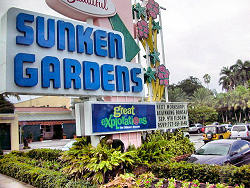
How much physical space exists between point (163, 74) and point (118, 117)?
5.28 m

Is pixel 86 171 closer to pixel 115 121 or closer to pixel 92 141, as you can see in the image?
pixel 92 141

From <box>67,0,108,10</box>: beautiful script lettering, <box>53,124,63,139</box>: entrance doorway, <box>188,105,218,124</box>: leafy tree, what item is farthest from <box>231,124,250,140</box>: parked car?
<box>53,124,63,139</box>: entrance doorway

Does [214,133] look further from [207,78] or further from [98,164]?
[207,78]

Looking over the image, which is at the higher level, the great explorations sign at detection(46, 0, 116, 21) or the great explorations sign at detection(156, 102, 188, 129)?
the great explorations sign at detection(46, 0, 116, 21)

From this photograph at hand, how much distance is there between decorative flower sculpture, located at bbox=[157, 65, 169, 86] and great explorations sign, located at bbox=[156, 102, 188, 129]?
170cm

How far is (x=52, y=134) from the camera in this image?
40.7 metres

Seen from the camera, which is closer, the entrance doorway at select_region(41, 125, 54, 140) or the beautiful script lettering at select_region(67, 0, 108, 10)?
the beautiful script lettering at select_region(67, 0, 108, 10)

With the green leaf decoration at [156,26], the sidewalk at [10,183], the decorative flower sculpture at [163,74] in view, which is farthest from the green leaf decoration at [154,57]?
the sidewalk at [10,183]

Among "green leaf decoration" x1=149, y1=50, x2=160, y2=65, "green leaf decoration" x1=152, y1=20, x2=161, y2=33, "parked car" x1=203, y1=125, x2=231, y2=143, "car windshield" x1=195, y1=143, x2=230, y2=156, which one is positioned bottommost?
"parked car" x1=203, y1=125, x2=231, y2=143

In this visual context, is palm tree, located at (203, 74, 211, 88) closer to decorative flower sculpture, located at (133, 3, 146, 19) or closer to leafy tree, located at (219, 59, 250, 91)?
leafy tree, located at (219, 59, 250, 91)

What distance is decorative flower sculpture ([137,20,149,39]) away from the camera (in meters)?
13.1

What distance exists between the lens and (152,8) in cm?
1448

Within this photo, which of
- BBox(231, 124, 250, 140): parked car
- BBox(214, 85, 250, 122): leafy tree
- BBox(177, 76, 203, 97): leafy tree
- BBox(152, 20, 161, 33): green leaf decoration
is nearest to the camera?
BBox(152, 20, 161, 33): green leaf decoration

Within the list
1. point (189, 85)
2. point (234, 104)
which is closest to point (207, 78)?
point (189, 85)
